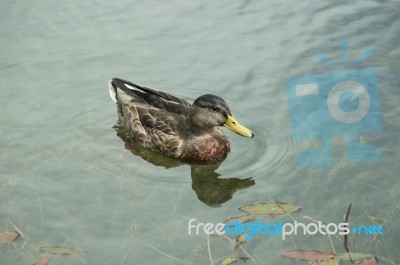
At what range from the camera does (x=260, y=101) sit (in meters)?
8.76

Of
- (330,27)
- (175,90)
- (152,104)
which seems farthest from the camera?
(330,27)

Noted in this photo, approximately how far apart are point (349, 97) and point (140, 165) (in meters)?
2.80

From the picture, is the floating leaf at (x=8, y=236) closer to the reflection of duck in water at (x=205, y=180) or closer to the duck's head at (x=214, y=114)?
the reflection of duck in water at (x=205, y=180)

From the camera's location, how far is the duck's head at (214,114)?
7762 millimetres

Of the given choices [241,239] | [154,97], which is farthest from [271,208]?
[154,97]

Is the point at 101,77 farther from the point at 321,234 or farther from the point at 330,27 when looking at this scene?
the point at 321,234

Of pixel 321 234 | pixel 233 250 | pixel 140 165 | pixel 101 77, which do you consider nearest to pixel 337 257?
pixel 321 234

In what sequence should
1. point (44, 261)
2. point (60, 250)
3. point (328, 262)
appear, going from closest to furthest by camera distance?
point (328, 262) < point (44, 261) < point (60, 250)

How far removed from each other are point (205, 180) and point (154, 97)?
1.42 meters

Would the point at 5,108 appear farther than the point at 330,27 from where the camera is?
No

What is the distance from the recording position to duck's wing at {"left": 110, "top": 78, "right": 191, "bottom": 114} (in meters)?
8.29
